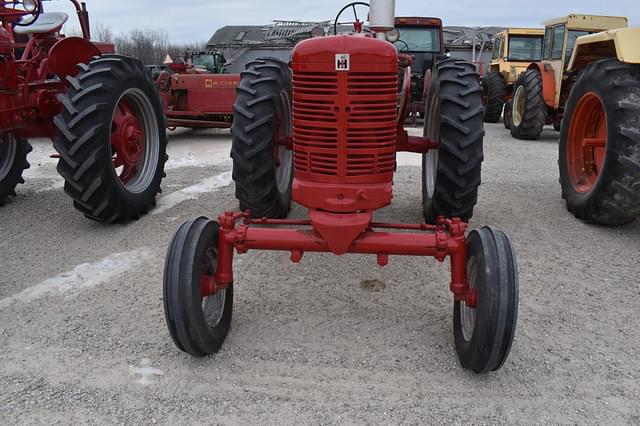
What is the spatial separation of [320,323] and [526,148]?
7.66 m

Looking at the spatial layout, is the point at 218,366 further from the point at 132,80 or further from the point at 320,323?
the point at 132,80

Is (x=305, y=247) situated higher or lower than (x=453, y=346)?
higher

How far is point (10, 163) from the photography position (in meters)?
5.69

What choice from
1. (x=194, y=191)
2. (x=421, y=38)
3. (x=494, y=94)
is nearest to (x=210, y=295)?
(x=194, y=191)

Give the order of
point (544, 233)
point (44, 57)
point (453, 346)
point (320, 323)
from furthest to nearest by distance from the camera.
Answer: point (44, 57) → point (544, 233) → point (320, 323) → point (453, 346)

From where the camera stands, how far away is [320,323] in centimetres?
321

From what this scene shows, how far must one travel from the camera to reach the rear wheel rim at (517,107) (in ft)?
36.0

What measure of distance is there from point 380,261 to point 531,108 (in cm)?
825

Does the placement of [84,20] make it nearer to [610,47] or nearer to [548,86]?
[610,47]

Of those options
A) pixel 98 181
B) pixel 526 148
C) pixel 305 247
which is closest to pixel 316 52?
pixel 305 247

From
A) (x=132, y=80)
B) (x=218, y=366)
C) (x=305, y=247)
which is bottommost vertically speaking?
(x=218, y=366)

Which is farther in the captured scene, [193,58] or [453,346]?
[193,58]

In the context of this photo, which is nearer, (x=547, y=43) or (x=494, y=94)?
(x=547, y=43)

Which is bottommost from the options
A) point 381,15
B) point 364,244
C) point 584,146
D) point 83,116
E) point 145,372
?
point 145,372
